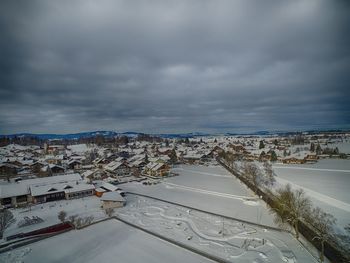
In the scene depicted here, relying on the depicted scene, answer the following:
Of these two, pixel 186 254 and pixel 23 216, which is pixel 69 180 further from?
pixel 186 254

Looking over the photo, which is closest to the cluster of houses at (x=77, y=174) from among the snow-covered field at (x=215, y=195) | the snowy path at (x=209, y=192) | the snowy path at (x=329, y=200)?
the snow-covered field at (x=215, y=195)

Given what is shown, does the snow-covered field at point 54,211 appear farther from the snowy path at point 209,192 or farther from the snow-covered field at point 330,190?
the snow-covered field at point 330,190

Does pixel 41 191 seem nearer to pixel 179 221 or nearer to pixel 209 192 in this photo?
pixel 179 221

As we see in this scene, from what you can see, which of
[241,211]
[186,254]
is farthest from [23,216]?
[241,211]

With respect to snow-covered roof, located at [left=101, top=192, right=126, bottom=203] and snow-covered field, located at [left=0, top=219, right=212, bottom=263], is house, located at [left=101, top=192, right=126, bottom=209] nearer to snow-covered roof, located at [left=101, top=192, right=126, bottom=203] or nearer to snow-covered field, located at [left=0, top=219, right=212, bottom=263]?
snow-covered roof, located at [left=101, top=192, right=126, bottom=203]

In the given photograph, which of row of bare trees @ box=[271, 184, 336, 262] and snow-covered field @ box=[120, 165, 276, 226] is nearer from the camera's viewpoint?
row of bare trees @ box=[271, 184, 336, 262]

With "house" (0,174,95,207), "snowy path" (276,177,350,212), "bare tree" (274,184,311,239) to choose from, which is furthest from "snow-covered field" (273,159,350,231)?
"house" (0,174,95,207)
